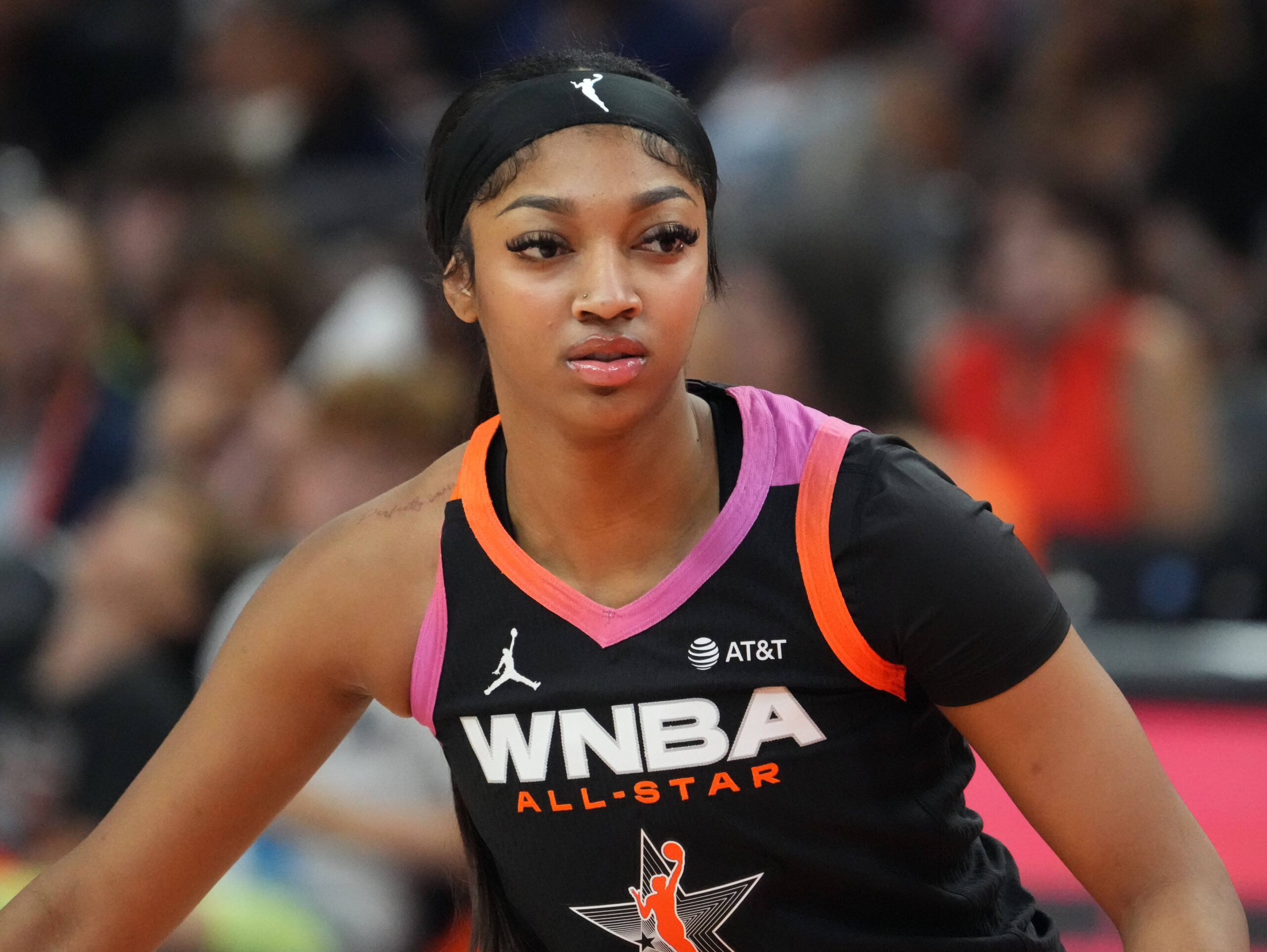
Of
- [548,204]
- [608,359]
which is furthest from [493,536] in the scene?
[548,204]

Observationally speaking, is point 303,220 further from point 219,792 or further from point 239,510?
point 219,792

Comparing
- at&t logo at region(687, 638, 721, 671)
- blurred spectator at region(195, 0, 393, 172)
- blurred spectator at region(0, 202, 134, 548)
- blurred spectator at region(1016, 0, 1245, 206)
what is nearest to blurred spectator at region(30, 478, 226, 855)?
blurred spectator at region(0, 202, 134, 548)

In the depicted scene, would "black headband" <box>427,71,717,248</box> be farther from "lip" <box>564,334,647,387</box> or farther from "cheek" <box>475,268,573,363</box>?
"lip" <box>564,334,647,387</box>

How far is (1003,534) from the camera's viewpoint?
152cm

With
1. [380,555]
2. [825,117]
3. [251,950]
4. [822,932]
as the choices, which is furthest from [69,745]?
[825,117]

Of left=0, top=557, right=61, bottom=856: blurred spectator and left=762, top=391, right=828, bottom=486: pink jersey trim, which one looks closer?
left=762, top=391, right=828, bottom=486: pink jersey trim

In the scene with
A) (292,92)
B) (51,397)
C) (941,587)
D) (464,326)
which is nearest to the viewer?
(941,587)

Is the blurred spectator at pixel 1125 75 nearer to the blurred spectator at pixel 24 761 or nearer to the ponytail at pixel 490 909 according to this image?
the blurred spectator at pixel 24 761

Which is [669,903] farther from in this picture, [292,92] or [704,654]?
[292,92]

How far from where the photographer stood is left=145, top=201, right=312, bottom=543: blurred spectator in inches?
174

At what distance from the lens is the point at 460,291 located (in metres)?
1.67

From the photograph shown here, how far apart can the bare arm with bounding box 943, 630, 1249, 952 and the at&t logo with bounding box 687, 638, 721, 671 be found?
0.23 meters

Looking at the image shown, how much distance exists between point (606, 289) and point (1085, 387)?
106 inches

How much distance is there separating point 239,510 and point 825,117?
6.64ft
